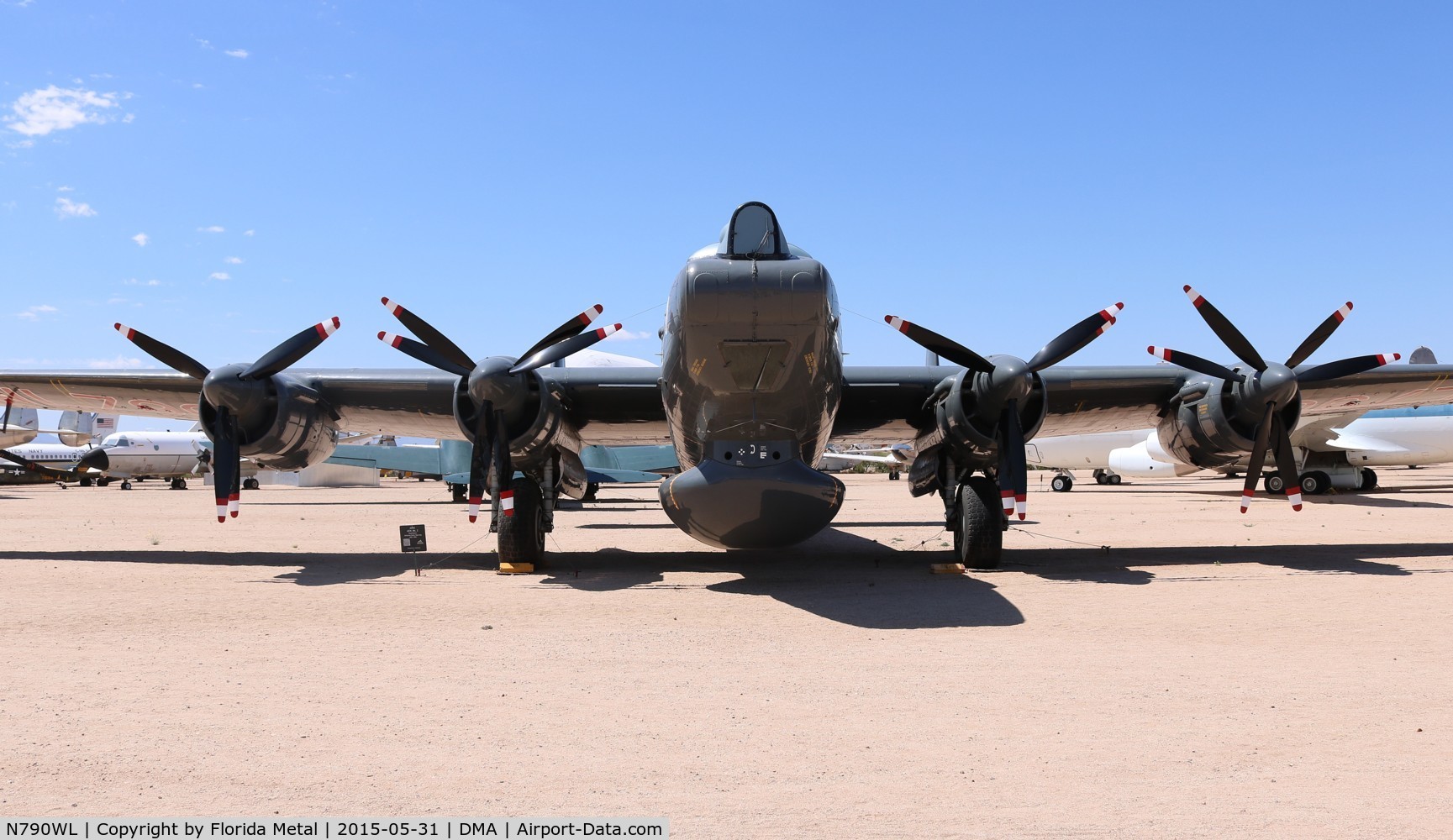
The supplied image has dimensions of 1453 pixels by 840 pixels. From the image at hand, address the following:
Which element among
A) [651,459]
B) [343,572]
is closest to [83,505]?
[651,459]

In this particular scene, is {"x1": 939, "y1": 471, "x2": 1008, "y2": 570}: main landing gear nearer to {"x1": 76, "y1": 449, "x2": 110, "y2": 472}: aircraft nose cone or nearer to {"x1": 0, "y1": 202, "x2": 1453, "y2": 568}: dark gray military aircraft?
{"x1": 0, "y1": 202, "x2": 1453, "y2": 568}: dark gray military aircraft

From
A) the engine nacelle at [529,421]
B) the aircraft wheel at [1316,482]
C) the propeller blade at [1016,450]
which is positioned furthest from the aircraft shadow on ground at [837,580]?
the aircraft wheel at [1316,482]

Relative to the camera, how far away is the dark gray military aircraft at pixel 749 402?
1205cm

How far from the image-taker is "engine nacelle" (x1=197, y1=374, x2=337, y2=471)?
15.3 meters

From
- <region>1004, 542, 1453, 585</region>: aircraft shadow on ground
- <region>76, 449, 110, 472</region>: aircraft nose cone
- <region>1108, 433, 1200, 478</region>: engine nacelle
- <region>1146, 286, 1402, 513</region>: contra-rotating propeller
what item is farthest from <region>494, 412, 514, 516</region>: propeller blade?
<region>76, 449, 110, 472</region>: aircraft nose cone

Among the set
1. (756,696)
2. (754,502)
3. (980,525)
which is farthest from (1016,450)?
(756,696)

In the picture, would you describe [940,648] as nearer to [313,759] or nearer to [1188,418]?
[313,759]

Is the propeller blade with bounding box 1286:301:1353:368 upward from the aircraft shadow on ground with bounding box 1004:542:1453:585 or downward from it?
upward

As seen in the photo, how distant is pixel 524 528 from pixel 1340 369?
516 inches

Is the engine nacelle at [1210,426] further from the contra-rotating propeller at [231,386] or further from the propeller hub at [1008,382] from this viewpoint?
the contra-rotating propeller at [231,386]

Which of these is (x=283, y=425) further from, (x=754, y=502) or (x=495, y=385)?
(x=754, y=502)

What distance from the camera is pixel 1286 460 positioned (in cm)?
1461

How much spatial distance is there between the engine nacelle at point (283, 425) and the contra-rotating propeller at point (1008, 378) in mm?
9605

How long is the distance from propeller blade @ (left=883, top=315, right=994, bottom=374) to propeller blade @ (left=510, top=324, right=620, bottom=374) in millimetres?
4235
